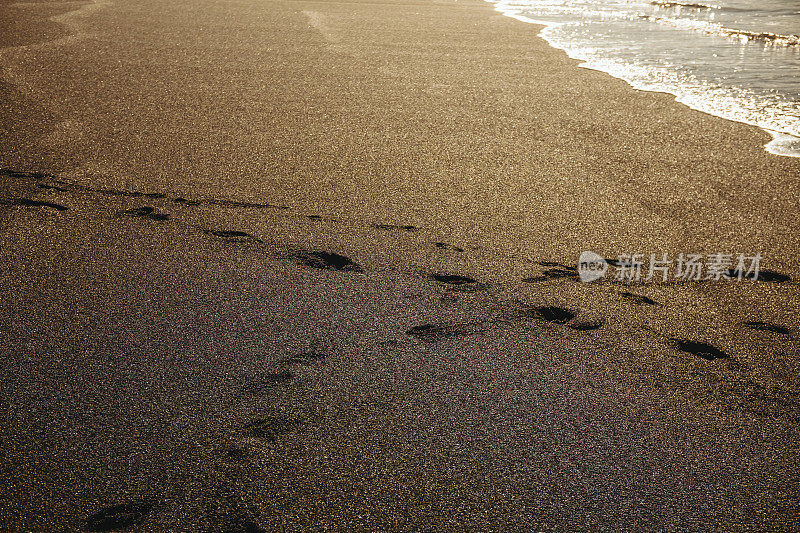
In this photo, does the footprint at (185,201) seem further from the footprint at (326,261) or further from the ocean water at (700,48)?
the ocean water at (700,48)

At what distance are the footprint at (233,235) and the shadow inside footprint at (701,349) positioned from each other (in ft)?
5.61

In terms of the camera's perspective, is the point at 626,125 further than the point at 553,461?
Yes

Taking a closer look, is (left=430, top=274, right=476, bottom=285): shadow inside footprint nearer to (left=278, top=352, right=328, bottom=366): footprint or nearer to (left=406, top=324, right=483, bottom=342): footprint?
(left=406, top=324, right=483, bottom=342): footprint

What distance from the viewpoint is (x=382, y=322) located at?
2.29 m

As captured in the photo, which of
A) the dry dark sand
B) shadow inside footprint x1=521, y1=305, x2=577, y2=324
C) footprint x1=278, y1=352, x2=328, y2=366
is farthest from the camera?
shadow inside footprint x1=521, y1=305, x2=577, y2=324

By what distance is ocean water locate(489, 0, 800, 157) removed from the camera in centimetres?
500

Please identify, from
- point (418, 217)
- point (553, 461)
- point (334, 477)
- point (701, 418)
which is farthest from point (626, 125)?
point (334, 477)

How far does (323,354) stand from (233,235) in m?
0.95

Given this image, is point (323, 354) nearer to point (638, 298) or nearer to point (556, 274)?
point (556, 274)

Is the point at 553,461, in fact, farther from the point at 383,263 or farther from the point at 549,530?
the point at 383,263

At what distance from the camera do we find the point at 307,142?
152 inches

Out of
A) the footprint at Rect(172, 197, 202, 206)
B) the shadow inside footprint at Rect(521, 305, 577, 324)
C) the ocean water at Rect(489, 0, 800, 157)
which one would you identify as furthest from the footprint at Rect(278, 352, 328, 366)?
the ocean water at Rect(489, 0, 800, 157)

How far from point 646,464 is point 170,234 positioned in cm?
209

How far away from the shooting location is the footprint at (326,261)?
2.62m
